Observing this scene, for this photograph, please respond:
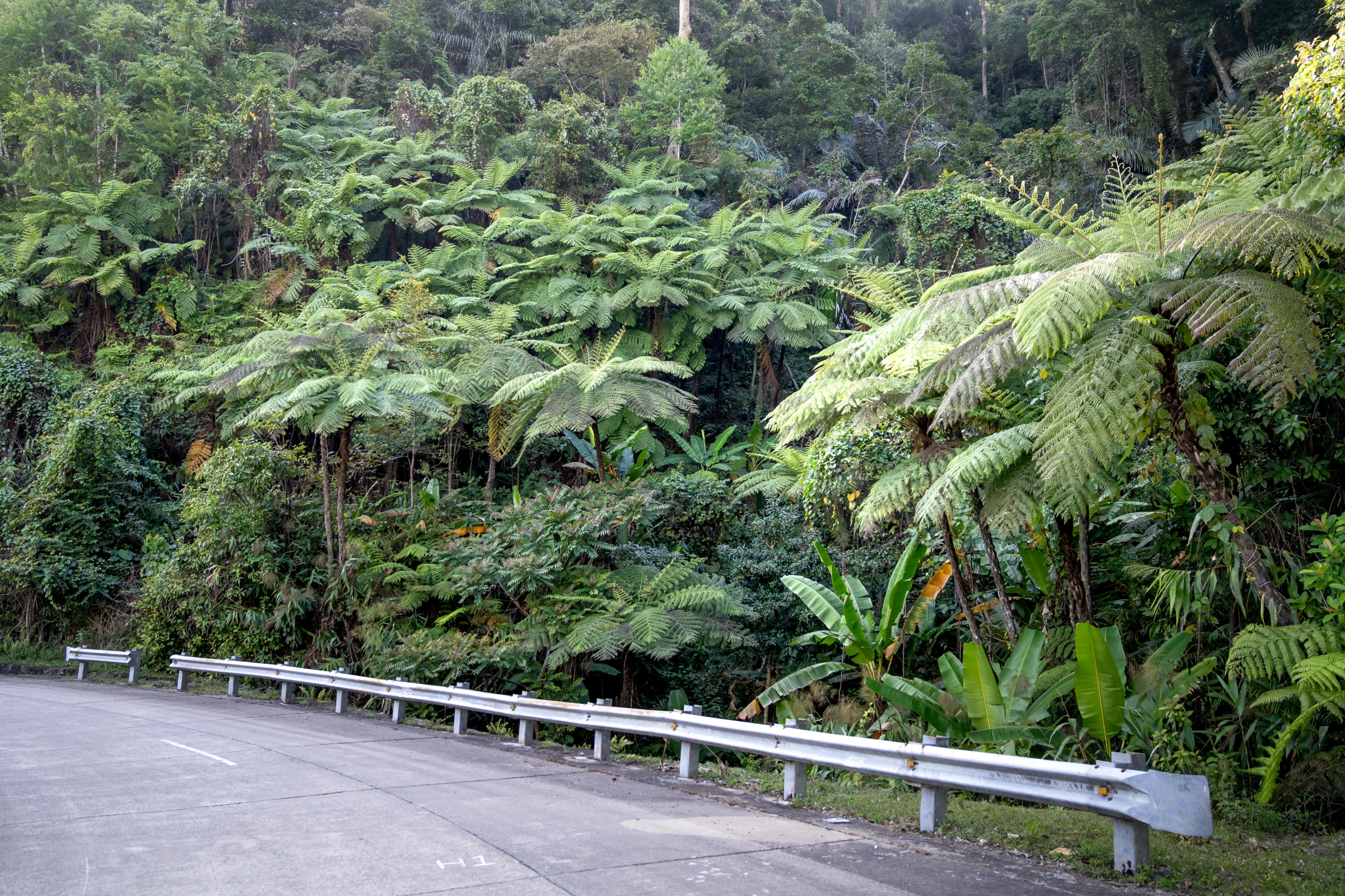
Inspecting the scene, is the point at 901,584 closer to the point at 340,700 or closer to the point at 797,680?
the point at 797,680

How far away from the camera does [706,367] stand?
74.8ft

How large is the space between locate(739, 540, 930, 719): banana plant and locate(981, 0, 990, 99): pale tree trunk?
100ft

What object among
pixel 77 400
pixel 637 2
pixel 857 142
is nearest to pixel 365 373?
pixel 77 400

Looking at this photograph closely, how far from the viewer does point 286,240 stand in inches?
837

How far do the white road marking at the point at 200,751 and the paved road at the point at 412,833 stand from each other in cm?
3

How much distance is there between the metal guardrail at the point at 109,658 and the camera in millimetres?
15055

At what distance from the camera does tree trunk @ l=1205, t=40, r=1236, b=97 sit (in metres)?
24.6

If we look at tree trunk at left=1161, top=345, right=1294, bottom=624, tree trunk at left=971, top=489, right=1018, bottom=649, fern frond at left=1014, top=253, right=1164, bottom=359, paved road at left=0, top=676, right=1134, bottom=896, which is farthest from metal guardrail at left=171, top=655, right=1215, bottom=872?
tree trunk at left=971, top=489, right=1018, bottom=649

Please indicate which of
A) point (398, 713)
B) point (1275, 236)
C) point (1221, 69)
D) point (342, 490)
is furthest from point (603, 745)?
point (1221, 69)

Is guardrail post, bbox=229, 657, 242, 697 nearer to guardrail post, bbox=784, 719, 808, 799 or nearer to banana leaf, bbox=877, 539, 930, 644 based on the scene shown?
banana leaf, bbox=877, 539, 930, 644

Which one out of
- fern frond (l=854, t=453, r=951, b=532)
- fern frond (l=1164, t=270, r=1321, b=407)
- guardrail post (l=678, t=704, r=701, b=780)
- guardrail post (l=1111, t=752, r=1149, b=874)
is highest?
fern frond (l=1164, t=270, r=1321, b=407)

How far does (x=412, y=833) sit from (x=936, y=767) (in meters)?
3.03

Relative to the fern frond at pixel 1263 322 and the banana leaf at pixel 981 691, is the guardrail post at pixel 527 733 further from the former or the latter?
the fern frond at pixel 1263 322

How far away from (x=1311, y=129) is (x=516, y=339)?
13293 mm
